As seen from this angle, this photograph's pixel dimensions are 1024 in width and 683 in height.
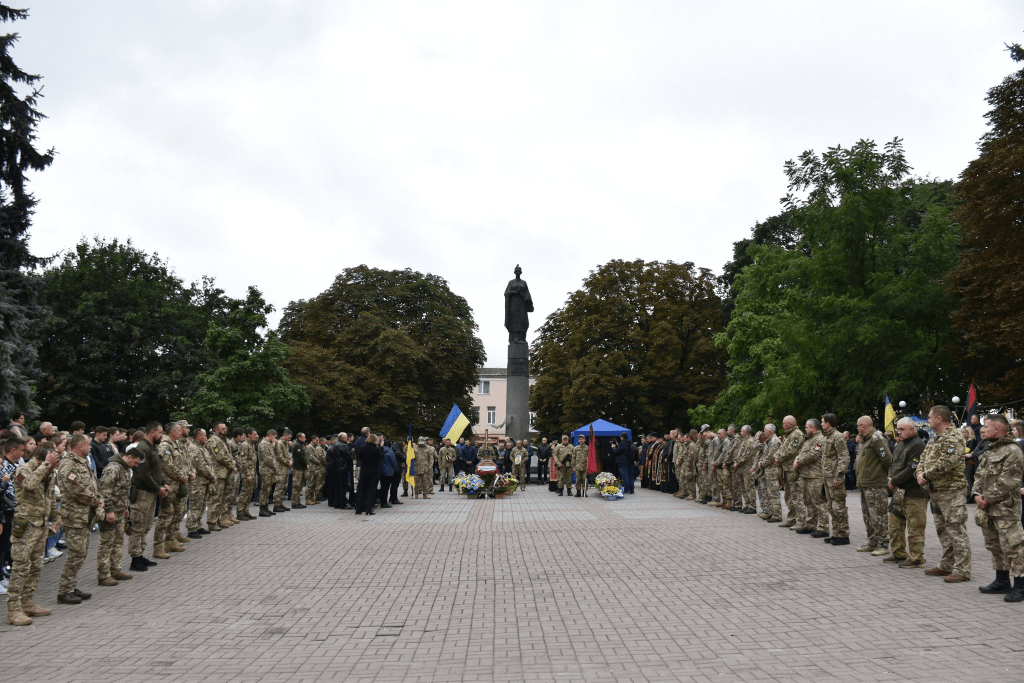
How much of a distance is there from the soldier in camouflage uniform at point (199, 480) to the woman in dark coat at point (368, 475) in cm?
481

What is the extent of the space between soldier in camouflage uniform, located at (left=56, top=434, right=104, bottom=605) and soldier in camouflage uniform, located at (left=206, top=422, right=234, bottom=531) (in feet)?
20.2

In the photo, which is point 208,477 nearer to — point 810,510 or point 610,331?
point 810,510

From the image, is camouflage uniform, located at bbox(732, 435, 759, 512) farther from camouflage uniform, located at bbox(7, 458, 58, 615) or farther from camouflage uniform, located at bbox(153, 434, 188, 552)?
camouflage uniform, located at bbox(7, 458, 58, 615)

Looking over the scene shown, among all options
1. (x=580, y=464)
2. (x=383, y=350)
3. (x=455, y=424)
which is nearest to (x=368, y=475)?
(x=455, y=424)

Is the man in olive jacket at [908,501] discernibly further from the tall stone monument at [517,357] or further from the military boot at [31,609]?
the tall stone monument at [517,357]

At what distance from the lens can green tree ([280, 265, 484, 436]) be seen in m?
45.0

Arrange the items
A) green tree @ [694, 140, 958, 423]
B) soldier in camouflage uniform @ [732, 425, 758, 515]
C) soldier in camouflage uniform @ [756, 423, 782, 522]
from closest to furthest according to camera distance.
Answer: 1. soldier in camouflage uniform @ [756, 423, 782, 522]
2. soldier in camouflage uniform @ [732, 425, 758, 515]
3. green tree @ [694, 140, 958, 423]

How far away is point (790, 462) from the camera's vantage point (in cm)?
1508

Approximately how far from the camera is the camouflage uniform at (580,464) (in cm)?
2473

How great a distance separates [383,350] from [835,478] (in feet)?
116

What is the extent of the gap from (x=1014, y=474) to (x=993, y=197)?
20.3 m

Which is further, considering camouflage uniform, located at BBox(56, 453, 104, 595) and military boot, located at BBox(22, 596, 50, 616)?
camouflage uniform, located at BBox(56, 453, 104, 595)

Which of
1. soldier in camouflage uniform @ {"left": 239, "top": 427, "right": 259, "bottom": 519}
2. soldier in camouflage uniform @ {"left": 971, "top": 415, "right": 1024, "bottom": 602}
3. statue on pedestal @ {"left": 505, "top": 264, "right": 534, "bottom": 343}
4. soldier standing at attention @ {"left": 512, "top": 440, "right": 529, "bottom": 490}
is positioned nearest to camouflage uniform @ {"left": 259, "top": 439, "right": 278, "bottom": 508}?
soldier in camouflage uniform @ {"left": 239, "top": 427, "right": 259, "bottom": 519}

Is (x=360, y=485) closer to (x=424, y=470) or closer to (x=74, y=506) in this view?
(x=424, y=470)
